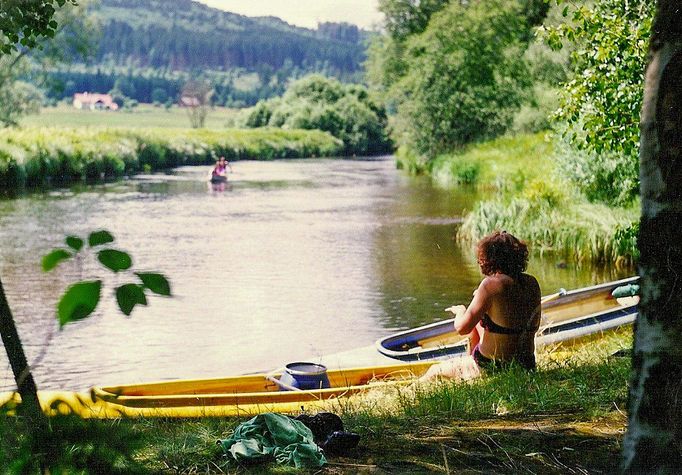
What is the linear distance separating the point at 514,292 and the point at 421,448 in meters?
1.94

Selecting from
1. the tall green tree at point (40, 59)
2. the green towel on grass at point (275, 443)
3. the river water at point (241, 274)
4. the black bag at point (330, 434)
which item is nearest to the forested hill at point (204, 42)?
the tall green tree at point (40, 59)

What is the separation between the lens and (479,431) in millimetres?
3939

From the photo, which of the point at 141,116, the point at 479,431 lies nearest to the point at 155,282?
the point at 479,431

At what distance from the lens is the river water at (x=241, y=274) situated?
32.6 feet

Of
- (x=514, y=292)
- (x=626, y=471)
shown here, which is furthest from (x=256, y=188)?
(x=626, y=471)

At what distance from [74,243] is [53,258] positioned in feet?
0.18

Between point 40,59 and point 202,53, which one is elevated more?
point 202,53

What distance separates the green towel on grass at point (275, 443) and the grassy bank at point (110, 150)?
89.5 feet

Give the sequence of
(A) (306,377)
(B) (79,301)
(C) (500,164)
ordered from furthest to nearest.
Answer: (C) (500,164), (A) (306,377), (B) (79,301)

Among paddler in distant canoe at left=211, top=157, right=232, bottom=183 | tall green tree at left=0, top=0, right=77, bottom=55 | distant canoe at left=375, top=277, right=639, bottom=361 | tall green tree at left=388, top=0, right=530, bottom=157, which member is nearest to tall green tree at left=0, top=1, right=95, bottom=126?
paddler in distant canoe at left=211, top=157, right=232, bottom=183

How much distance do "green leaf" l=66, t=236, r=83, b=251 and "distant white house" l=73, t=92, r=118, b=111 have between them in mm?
84327

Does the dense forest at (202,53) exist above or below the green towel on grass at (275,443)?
above

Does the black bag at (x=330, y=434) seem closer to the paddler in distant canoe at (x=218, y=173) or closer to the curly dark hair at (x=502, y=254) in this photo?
the curly dark hair at (x=502, y=254)

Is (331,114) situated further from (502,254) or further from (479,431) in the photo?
(479,431)
